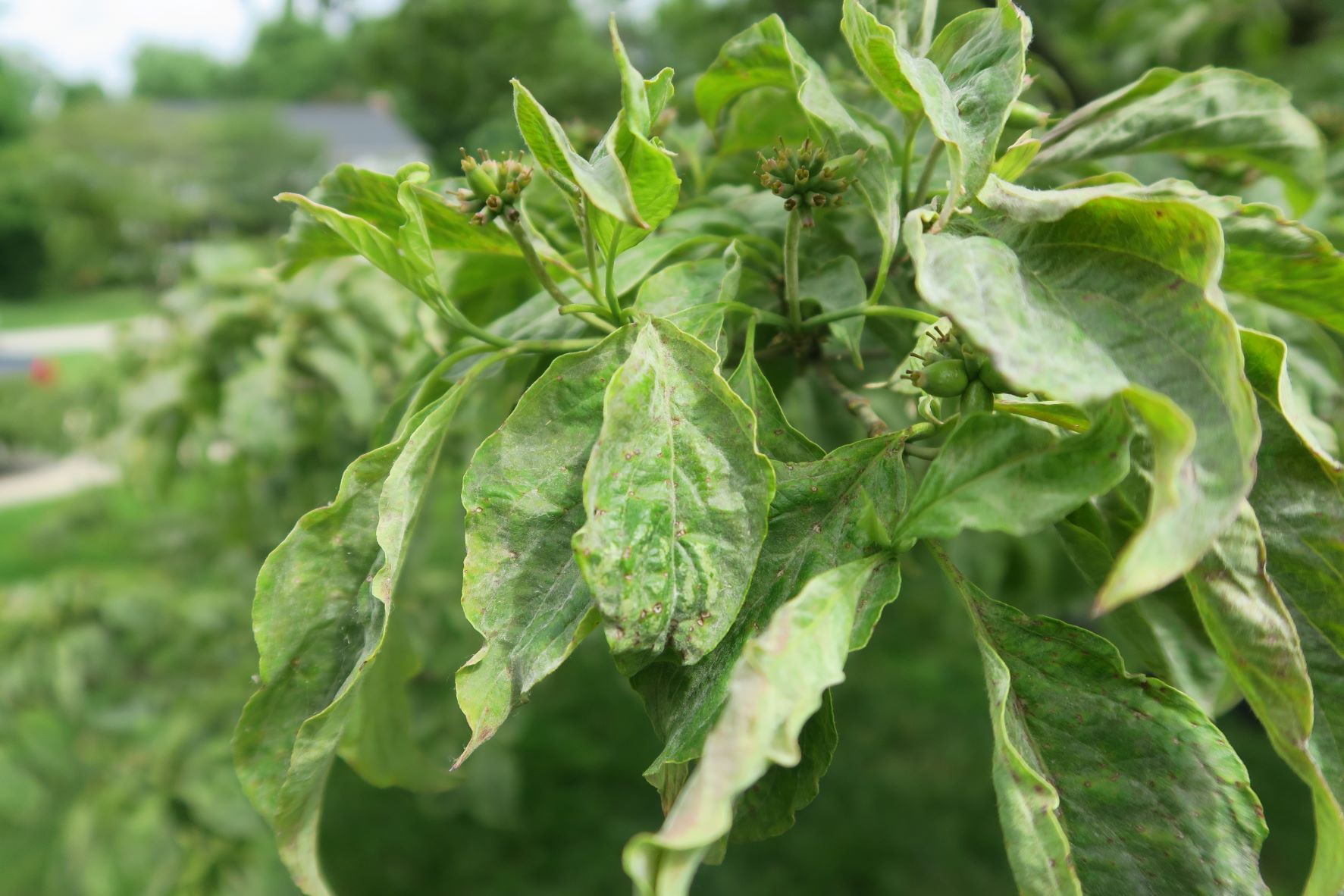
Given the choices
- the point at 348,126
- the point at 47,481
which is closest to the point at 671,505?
the point at 47,481

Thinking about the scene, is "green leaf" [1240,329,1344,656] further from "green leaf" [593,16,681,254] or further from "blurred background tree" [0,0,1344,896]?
"blurred background tree" [0,0,1344,896]

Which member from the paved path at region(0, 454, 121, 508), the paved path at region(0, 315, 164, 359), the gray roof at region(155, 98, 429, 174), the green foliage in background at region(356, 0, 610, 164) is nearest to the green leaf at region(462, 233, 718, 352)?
the green foliage in background at region(356, 0, 610, 164)

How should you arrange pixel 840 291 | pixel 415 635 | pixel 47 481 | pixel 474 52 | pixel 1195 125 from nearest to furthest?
pixel 840 291
pixel 1195 125
pixel 415 635
pixel 47 481
pixel 474 52

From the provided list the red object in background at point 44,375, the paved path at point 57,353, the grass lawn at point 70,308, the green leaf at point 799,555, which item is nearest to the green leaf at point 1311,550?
the green leaf at point 799,555

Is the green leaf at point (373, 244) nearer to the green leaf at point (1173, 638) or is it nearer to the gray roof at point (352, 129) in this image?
the green leaf at point (1173, 638)

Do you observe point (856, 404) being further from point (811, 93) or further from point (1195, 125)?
point (1195, 125)

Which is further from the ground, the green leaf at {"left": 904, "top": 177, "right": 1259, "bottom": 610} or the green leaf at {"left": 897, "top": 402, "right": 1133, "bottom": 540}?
the green leaf at {"left": 904, "top": 177, "right": 1259, "bottom": 610}

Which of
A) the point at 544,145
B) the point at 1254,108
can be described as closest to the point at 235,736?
the point at 544,145


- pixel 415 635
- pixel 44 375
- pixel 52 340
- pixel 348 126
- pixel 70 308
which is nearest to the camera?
pixel 415 635
